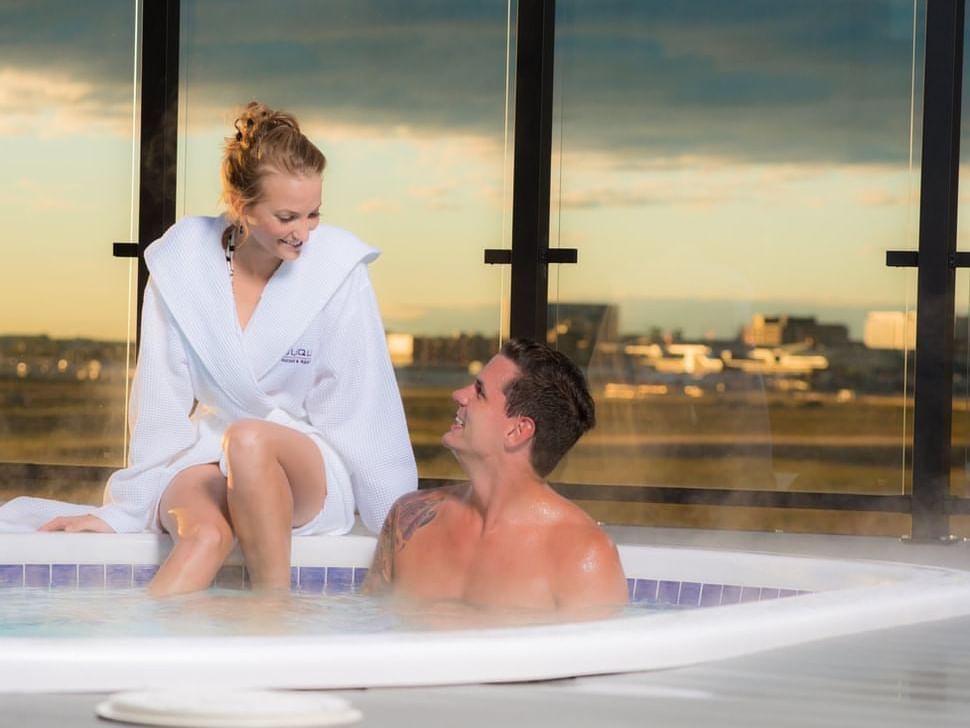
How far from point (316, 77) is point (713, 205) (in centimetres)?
121

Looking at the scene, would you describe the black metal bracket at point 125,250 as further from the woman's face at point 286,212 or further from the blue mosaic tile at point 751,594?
the blue mosaic tile at point 751,594

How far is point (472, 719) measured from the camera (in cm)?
143

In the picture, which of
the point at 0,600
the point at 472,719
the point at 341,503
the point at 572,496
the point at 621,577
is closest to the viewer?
the point at 472,719

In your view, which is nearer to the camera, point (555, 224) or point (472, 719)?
point (472, 719)

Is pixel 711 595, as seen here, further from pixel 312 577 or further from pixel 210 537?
pixel 210 537

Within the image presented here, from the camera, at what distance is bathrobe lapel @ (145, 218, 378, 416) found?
8.57 ft

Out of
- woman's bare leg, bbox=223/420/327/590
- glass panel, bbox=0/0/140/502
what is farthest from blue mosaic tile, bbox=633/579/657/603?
glass panel, bbox=0/0/140/502

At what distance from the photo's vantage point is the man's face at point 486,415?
2.26 metres

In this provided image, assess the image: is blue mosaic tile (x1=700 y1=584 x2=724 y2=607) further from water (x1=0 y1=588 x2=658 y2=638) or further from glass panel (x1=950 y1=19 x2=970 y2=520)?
glass panel (x1=950 y1=19 x2=970 y2=520)

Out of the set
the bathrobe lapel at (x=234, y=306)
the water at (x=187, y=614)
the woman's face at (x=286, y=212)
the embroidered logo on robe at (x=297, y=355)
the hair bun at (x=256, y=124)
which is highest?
the hair bun at (x=256, y=124)

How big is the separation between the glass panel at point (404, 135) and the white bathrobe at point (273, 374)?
198 cm

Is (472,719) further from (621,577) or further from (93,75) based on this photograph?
(93,75)

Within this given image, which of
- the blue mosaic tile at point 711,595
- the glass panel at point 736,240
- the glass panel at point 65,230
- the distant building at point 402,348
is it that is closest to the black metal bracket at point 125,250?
the glass panel at point 65,230

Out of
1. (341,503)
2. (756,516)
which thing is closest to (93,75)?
(756,516)
